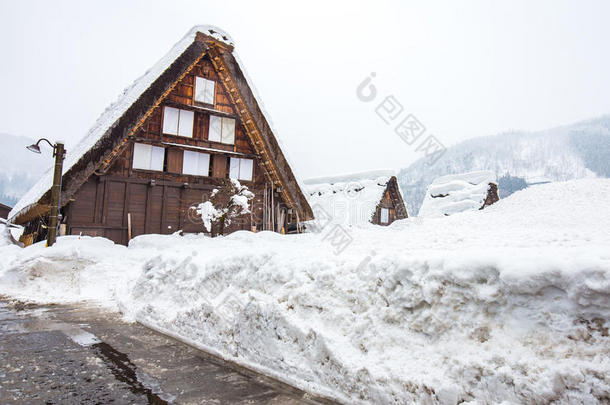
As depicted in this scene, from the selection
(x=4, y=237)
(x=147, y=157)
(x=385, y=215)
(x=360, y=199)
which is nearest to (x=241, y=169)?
(x=147, y=157)

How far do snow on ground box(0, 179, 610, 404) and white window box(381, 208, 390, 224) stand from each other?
1793 cm

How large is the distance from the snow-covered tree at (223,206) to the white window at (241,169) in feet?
2.00

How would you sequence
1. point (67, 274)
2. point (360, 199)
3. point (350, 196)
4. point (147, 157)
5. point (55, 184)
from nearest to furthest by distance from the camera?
1. point (67, 274)
2. point (55, 184)
3. point (147, 157)
4. point (360, 199)
5. point (350, 196)

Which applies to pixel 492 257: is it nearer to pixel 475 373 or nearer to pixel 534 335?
pixel 534 335

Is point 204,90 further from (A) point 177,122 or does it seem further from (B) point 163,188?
(B) point 163,188

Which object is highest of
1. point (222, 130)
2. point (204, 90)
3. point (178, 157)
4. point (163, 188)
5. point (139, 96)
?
point (204, 90)

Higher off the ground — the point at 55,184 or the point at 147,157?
the point at 147,157

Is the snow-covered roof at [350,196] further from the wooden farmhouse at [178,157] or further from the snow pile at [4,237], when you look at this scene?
the snow pile at [4,237]

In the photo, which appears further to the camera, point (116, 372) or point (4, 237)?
point (4, 237)

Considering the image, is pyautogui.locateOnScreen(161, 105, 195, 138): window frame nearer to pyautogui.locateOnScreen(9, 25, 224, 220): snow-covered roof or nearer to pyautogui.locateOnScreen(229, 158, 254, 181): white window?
pyautogui.locateOnScreen(9, 25, 224, 220): snow-covered roof

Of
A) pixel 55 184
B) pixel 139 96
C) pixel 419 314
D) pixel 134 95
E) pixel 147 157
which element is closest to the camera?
pixel 419 314

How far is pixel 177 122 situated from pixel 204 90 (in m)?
1.72

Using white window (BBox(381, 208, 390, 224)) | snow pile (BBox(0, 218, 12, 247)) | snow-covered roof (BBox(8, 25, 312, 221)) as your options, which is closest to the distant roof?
white window (BBox(381, 208, 390, 224))

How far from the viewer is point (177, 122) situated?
13602 millimetres
